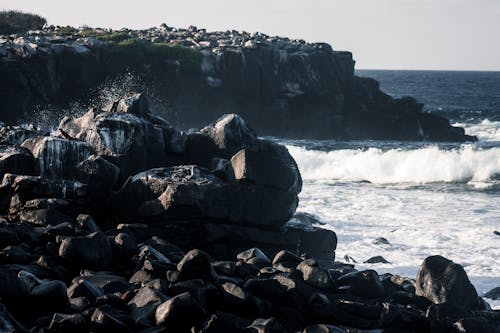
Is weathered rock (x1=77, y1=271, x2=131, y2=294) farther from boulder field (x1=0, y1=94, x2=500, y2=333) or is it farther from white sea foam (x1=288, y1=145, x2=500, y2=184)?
white sea foam (x1=288, y1=145, x2=500, y2=184)

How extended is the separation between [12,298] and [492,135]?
58.4 m

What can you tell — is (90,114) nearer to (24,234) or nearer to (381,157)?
(24,234)

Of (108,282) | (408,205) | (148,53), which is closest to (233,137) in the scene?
(108,282)

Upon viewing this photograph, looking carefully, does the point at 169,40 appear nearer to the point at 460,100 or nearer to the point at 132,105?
the point at 132,105

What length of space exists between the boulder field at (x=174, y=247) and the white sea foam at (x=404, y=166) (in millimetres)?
22585

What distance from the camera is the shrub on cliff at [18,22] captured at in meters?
60.0

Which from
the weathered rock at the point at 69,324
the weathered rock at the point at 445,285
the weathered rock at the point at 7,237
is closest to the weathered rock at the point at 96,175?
the weathered rock at the point at 7,237

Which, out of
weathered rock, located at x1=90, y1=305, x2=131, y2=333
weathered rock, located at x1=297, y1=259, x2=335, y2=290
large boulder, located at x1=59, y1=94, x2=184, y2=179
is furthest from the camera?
large boulder, located at x1=59, y1=94, x2=184, y2=179

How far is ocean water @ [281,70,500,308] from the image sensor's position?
778 inches

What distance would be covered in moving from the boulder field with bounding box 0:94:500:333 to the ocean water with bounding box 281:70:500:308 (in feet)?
12.4

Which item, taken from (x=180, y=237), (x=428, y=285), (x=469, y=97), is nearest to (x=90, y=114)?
(x=180, y=237)

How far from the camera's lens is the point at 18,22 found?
65188 millimetres

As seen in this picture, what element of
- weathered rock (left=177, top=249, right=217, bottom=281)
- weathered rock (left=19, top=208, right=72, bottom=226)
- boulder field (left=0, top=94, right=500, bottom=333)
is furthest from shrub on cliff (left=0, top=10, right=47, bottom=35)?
weathered rock (left=177, top=249, right=217, bottom=281)

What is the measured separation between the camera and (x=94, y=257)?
1198 centimetres
